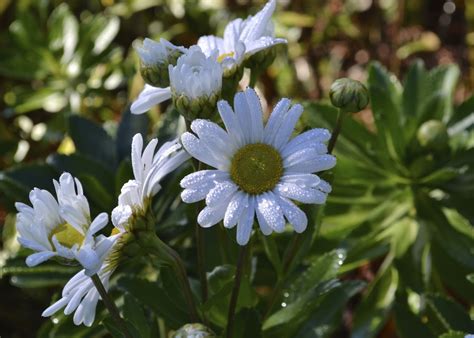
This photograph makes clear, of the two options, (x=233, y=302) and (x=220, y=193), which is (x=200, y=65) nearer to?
(x=220, y=193)

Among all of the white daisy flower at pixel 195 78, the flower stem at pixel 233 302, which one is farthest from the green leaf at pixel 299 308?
the white daisy flower at pixel 195 78

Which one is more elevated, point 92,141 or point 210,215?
point 210,215

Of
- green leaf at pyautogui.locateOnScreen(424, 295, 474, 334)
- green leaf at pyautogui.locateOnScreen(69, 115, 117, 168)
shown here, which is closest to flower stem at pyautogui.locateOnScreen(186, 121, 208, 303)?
green leaf at pyautogui.locateOnScreen(424, 295, 474, 334)

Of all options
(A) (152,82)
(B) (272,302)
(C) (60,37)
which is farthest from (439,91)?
(C) (60,37)

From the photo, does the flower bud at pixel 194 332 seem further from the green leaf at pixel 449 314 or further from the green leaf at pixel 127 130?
the green leaf at pixel 127 130

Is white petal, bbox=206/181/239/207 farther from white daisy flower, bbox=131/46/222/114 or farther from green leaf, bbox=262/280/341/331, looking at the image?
green leaf, bbox=262/280/341/331

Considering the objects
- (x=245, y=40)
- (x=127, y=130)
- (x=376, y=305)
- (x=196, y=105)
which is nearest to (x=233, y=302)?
A: (x=196, y=105)
